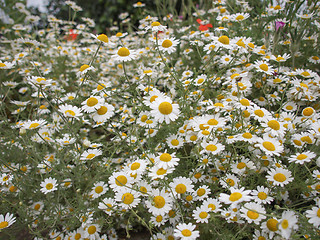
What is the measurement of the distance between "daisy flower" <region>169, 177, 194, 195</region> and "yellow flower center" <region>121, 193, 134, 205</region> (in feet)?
0.86

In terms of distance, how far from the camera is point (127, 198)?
1432 millimetres

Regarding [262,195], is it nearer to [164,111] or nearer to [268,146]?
[268,146]

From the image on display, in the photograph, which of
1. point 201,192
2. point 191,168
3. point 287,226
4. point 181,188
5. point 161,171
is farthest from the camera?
point 191,168

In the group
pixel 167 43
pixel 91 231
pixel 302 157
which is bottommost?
pixel 91 231

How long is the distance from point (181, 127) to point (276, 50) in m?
1.55

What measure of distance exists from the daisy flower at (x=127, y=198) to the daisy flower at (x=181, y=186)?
231mm

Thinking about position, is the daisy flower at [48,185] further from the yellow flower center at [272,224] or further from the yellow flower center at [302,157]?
the yellow flower center at [302,157]

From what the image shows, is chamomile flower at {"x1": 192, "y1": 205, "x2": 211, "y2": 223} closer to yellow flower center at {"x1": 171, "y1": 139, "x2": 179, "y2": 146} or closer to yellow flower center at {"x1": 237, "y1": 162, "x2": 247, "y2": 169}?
yellow flower center at {"x1": 237, "y1": 162, "x2": 247, "y2": 169}

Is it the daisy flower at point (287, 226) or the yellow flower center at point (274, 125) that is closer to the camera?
the daisy flower at point (287, 226)

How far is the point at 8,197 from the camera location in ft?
6.87

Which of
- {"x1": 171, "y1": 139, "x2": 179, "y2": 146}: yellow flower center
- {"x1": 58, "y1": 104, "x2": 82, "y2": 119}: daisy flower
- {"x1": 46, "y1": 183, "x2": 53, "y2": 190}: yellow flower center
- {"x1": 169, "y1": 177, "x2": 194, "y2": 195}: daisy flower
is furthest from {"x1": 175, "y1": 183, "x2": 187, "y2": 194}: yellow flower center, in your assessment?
{"x1": 46, "y1": 183, "x2": 53, "y2": 190}: yellow flower center

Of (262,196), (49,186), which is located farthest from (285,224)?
(49,186)

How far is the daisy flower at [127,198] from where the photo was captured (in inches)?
56.0

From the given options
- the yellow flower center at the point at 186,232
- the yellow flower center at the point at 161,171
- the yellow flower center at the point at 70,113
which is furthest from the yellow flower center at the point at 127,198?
the yellow flower center at the point at 70,113
